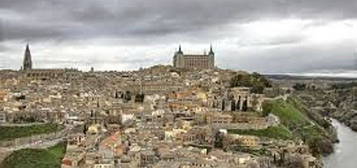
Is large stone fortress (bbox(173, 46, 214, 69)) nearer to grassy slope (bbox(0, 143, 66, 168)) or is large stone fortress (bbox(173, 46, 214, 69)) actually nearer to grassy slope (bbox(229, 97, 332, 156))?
grassy slope (bbox(229, 97, 332, 156))

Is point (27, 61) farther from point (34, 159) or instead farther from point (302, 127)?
point (34, 159)

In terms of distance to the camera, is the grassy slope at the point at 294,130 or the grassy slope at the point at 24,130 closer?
the grassy slope at the point at 24,130

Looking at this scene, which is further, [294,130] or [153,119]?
[294,130]

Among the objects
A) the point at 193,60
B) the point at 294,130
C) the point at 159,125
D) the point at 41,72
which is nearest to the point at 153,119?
the point at 159,125

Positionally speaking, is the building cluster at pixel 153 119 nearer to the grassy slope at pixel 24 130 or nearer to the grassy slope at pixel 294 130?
the grassy slope at pixel 294 130

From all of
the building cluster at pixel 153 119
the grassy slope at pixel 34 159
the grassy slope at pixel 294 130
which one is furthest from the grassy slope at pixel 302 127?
the grassy slope at pixel 34 159
